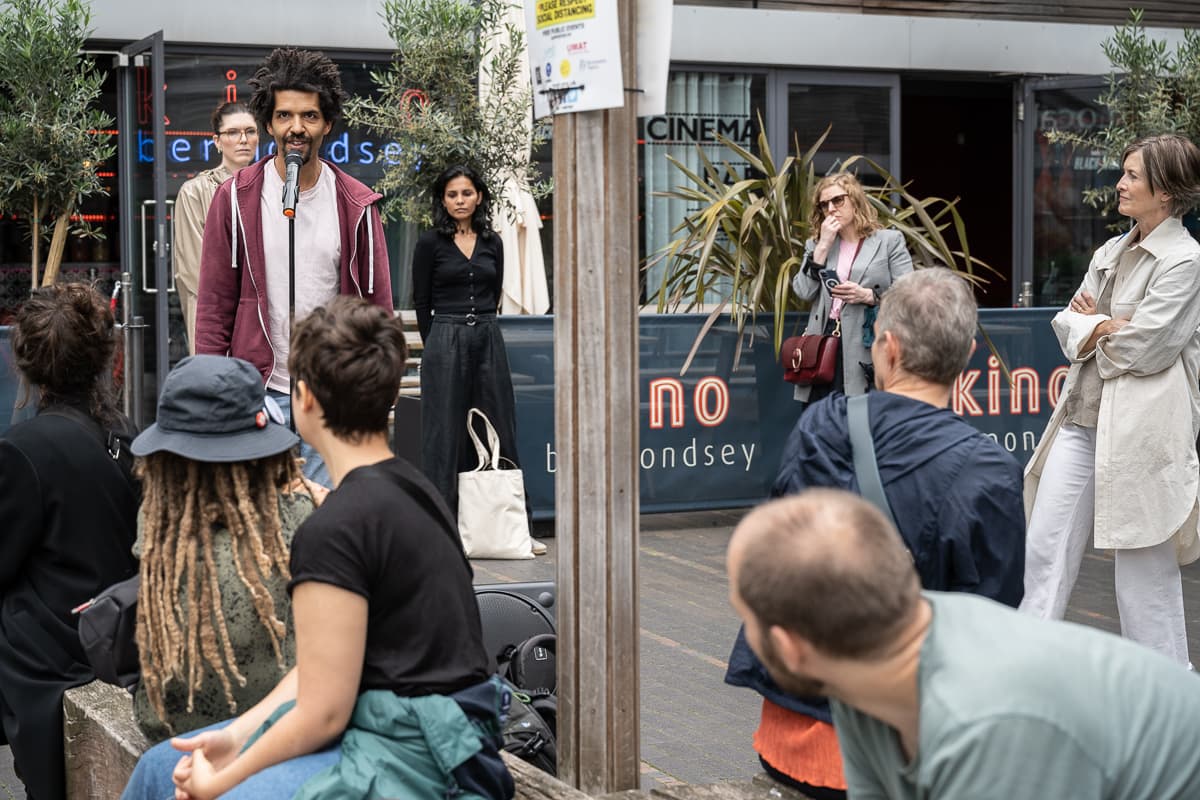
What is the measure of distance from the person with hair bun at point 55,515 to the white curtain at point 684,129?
29.0 feet

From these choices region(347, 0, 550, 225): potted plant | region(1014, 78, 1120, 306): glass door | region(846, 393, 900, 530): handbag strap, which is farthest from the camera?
region(1014, 78, 1120, 306): glass door

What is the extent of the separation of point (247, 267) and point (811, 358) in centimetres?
400

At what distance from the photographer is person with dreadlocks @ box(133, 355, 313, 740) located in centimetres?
333

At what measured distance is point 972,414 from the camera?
9945 millimetres

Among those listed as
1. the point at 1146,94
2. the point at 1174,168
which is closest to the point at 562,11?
the point at 1174,168

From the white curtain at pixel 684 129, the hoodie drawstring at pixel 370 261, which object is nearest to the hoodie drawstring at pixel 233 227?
the hoodie drawstring at pixel 370 261

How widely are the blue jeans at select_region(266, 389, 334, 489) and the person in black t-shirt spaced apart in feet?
5.69

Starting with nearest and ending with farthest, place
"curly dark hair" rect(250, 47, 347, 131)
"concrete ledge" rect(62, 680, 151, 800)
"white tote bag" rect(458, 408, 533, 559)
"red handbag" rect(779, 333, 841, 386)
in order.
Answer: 1. "concrete ledge" rect(62, 680, 151, 800)
2. "curly dark hair" rect(250, 47, 347, 131)
3. "white tote bag" rect(458, 408, 533, 559)
4. "red handbag" rect(779, 333, 841, 386)

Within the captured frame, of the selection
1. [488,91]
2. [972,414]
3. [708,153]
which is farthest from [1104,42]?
[488,91]

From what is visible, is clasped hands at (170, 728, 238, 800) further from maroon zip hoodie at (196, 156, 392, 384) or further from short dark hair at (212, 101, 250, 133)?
short dark hair at (212, 101, 250, 133)

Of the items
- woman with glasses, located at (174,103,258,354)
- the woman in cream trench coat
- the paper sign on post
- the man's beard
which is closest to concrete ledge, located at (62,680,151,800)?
the paper sign on post

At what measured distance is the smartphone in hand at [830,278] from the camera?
8.34 m

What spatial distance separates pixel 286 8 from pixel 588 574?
872 cm

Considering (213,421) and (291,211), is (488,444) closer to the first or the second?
(291,211)
